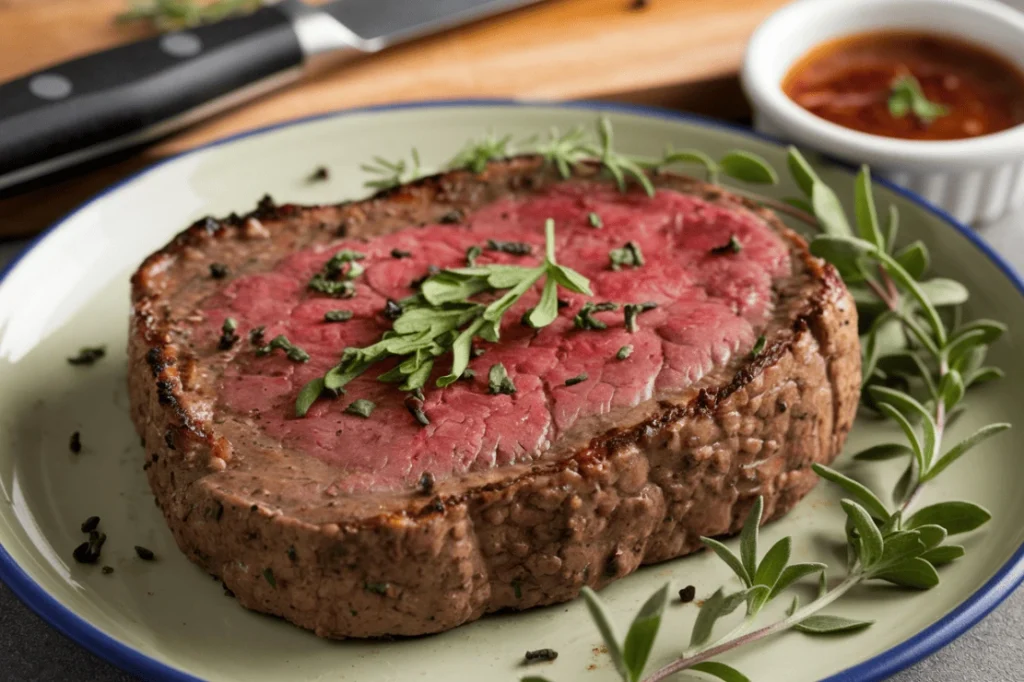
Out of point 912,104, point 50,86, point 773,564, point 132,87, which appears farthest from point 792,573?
point 50,86

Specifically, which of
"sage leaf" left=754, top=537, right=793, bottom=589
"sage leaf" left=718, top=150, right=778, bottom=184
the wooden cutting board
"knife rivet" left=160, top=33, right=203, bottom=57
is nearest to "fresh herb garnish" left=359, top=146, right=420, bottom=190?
the wooden cutting board

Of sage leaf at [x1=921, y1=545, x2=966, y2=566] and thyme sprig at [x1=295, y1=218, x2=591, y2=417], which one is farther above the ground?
thyme sprig at [x1=295, y1=218, x2=591, y2=417]

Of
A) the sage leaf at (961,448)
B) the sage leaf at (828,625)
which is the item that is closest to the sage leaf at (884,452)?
the sage leaf at (961,448)

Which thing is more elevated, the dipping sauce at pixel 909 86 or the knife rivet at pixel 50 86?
the knife rivet at pixel 50 86

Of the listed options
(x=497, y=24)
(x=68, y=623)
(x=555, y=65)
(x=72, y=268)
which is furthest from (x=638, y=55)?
(x=68, y=623)

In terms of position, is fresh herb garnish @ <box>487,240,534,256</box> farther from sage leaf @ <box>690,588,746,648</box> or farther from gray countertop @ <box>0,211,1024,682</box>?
gray countertop @ <box>0,211,1024,682</box>

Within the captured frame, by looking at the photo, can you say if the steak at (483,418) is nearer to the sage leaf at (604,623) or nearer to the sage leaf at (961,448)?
the sage leaf at (961,448)

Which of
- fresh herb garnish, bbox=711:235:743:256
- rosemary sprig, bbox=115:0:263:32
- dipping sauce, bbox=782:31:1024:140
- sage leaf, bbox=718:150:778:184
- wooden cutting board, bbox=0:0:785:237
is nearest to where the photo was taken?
fresh herb garnish, bbox=711:235:743:256
